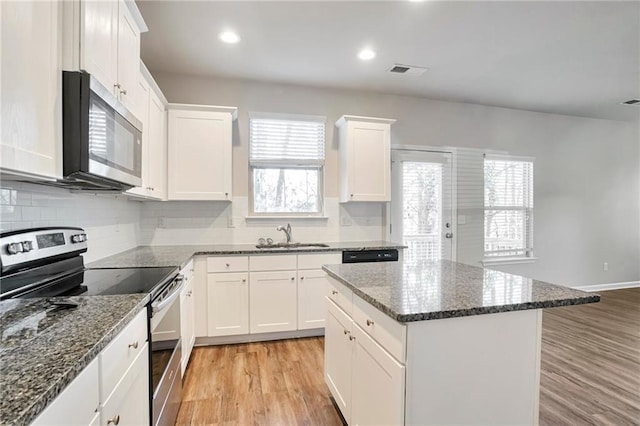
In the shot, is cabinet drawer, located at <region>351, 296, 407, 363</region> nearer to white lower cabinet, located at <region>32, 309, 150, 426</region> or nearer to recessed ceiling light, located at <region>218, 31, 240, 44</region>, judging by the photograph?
white lower cabinet, located at <region>32, 309, 150, 426</region>

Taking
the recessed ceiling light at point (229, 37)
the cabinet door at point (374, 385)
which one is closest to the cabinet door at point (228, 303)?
the cabinet door at point (374, 385)

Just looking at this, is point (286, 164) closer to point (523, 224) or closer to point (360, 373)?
point (360, 373)

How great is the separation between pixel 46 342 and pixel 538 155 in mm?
5674

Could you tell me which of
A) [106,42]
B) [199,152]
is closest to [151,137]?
[199,152]

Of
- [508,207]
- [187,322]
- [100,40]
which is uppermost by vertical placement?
[100,40]

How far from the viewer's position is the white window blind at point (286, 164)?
3633 mm

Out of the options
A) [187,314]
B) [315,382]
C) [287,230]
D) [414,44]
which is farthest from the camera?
[287,230]

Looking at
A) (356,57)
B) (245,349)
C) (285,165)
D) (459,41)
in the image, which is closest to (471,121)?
(459,41)

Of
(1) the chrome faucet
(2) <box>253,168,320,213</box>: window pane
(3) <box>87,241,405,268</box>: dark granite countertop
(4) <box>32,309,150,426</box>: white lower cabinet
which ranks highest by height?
(2) <box>253,168,320,213</box>: window pane

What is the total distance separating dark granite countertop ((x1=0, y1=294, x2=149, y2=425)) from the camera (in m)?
0.60

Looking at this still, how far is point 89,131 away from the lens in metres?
1.24

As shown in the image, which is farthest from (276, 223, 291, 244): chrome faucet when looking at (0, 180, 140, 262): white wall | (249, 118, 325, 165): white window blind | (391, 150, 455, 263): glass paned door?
(0, 180, 140, 262): white wall

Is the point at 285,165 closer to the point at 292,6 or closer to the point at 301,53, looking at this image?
the point at 301,53

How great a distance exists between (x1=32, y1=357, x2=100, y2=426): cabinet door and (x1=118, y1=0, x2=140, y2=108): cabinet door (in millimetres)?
1452
